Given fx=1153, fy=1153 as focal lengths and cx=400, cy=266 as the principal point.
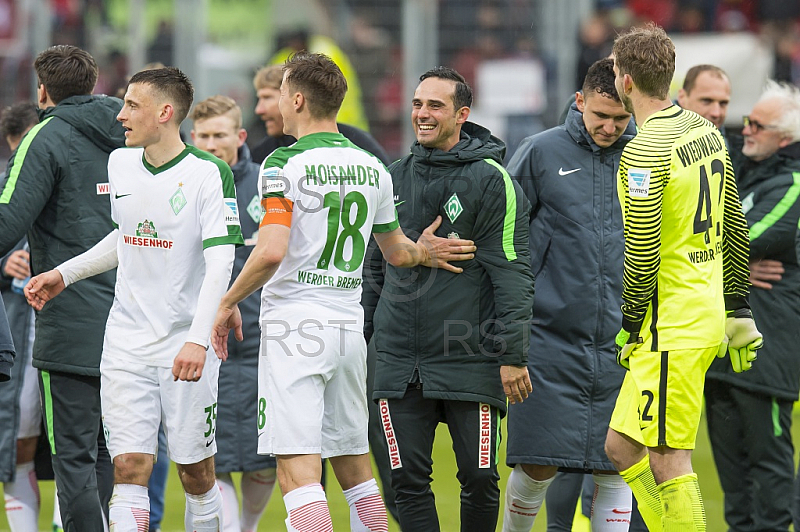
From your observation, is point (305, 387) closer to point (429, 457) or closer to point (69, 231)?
point (429, 457)

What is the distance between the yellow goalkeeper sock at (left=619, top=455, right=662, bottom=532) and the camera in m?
4.75

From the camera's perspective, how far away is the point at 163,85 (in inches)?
200

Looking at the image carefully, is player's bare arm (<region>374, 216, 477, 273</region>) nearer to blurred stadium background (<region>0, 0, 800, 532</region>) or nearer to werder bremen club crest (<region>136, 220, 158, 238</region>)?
werder bremen club crest (<region>136, 220, 158, 238</region>)

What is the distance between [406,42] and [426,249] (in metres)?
9.75

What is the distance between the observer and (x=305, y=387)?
479 centimetres

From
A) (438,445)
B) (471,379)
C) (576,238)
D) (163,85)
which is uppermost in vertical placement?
(163,85)

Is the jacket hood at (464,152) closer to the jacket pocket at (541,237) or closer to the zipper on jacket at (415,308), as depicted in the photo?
the zipper on jacket at (415,308)

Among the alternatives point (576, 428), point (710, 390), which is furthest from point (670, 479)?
point (710, 390)

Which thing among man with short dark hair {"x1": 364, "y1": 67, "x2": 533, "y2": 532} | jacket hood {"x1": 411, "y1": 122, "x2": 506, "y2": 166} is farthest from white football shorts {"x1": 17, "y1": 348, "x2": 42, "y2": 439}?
jacket hood {"x1": 411, "y1": 122, "x2": 506, "y2": 166}

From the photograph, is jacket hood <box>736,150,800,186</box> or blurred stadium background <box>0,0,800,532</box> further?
blurred stadium background <box>0,0,800,532</box>

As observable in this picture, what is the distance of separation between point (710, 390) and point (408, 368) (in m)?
2.01

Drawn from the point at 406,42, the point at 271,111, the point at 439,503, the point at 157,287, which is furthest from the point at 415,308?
the point at 406,42

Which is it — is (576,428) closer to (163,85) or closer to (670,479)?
(670,479)

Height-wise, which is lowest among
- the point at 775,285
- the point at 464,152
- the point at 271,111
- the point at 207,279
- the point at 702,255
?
the point at 775,285
